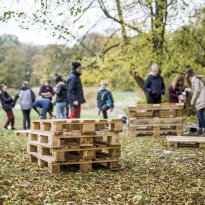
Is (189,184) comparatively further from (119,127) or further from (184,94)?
(184,94)

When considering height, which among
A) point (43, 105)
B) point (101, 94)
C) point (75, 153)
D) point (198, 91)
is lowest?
point (75, 153)

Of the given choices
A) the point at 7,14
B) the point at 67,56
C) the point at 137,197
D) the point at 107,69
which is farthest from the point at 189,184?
the point at 67,56

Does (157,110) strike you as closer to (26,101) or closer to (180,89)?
(180,89)

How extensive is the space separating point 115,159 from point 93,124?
0.84m

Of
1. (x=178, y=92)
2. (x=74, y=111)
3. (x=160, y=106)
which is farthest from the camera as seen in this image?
(x=178, y=92)

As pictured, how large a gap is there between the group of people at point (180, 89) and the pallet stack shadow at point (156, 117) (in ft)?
2.06

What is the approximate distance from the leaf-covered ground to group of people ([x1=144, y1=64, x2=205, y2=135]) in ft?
11.5

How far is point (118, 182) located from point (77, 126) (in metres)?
2.01

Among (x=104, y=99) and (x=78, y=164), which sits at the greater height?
(x=104, y=99)

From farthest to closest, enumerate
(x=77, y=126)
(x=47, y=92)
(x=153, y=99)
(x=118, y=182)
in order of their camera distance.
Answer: (x=47, y=92)
(x=153, y=99)
(x=77, y=126)
(x=118, y=182)

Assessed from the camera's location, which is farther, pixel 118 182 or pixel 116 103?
pixel 116 103

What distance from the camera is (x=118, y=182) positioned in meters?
7.99

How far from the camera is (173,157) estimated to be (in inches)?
418

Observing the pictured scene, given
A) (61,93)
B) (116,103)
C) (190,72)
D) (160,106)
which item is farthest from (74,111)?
(116,103)
